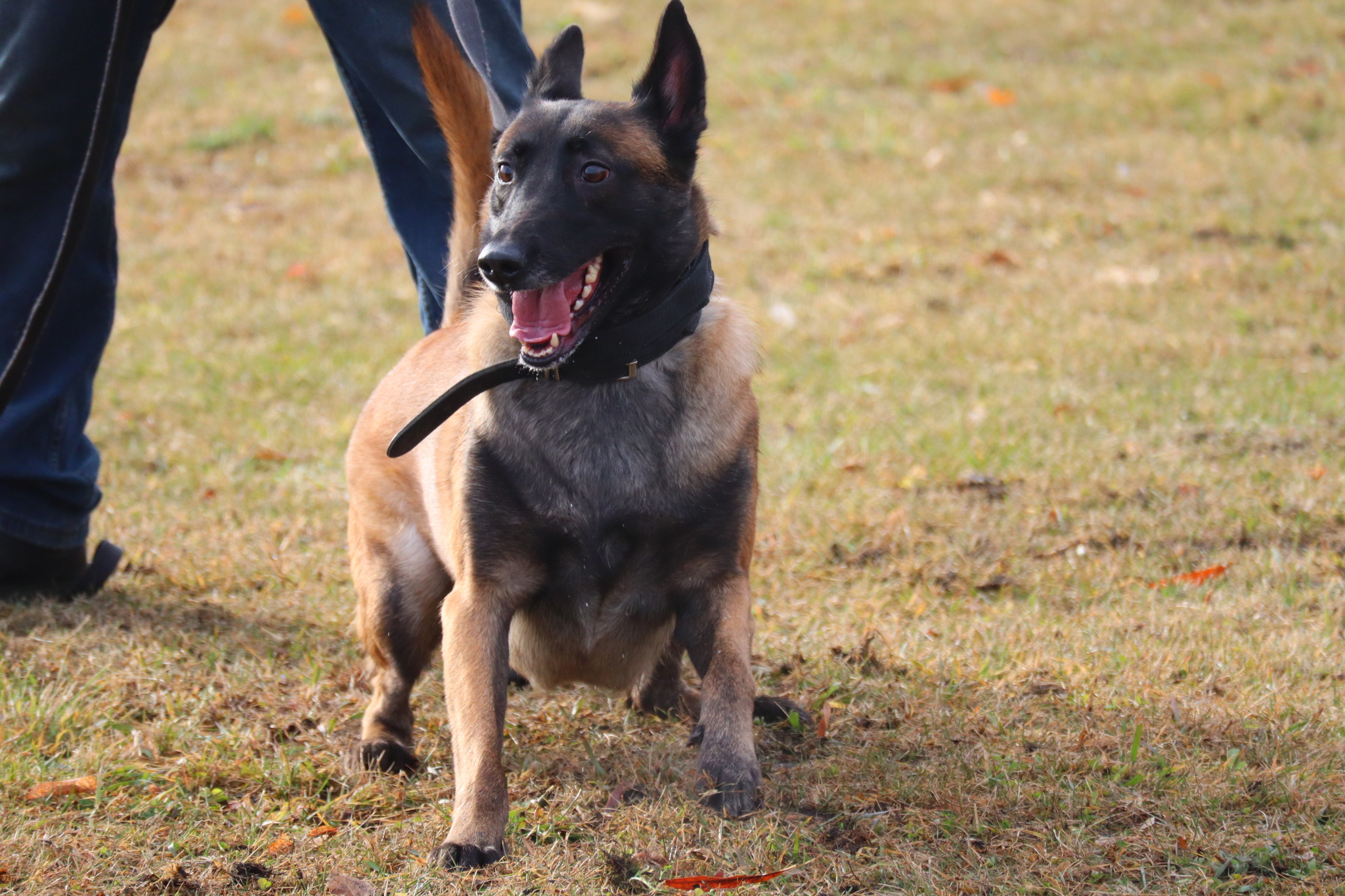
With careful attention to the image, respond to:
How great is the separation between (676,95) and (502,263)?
0.59 metres

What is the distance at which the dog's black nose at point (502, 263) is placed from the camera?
7.85 ft

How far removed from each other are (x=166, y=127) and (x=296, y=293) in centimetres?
329

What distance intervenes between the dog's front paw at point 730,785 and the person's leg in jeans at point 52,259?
81.4 inches

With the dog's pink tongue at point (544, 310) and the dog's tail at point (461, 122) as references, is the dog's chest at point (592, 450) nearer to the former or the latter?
the dog's pink tongue at point (544, 310)

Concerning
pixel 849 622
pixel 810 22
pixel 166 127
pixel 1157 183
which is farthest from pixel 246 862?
pixel 810 22

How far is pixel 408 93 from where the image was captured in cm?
319

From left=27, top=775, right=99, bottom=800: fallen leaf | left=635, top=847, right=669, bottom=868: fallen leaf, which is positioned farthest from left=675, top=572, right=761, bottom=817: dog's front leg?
left=27, top=775, right=99, bottom=800: fallen leaf

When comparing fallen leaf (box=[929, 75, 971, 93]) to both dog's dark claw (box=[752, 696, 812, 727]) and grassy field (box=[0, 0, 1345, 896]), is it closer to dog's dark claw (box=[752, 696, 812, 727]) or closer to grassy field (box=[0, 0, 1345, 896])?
grassy field (box=[0, 0, 1345, 896])

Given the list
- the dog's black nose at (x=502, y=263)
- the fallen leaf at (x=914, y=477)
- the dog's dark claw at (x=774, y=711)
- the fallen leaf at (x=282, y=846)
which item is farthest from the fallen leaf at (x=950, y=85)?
the fallen leaf at (x=282, y=846)

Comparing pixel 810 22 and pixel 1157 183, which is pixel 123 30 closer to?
pixel 1157 183

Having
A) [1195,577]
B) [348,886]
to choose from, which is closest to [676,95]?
[348,886]

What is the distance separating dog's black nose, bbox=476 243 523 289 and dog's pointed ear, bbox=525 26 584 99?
61 centimetres

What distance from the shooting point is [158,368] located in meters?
5.93

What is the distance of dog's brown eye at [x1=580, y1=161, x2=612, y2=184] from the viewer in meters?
2.56
